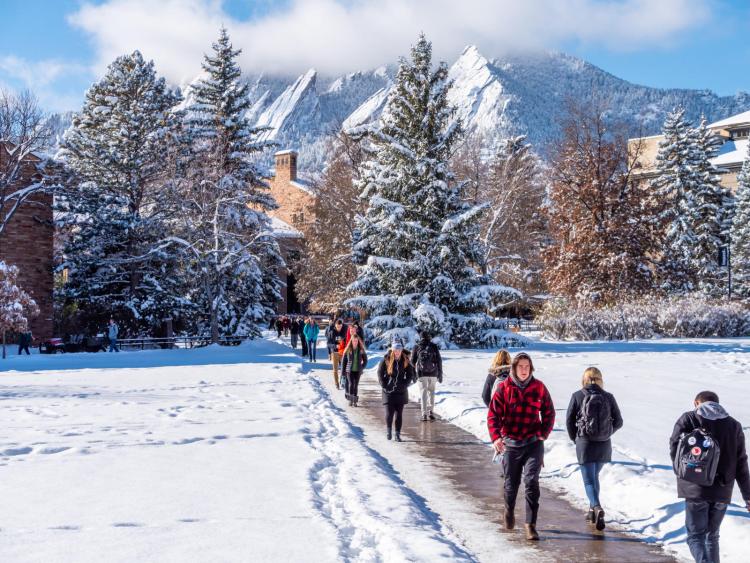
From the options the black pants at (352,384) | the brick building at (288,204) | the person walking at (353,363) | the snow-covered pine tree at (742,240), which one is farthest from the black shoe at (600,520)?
the brick building at (288,204)

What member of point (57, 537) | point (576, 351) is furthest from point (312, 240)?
point (57, 537)

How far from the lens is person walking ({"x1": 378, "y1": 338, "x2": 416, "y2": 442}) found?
12.4 meters

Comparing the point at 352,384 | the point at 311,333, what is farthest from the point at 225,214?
the point at 352,384

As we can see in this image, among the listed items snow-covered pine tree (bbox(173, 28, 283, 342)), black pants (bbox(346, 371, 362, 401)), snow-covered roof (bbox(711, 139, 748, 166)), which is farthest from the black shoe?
snow-covered roof (bbox(711, 139, 748, 166))

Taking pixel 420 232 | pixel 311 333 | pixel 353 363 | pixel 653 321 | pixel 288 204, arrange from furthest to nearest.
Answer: pixel 288 204 < pixel 653 321 < pixel 420 232 < pixel 311 333 < pixel 353 363

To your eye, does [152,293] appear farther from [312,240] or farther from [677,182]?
[677,182]

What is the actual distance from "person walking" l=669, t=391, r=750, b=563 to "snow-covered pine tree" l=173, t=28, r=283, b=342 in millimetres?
30228

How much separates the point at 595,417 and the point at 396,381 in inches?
211

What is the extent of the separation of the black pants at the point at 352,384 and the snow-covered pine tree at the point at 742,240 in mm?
45857

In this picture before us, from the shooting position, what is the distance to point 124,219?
39.6 m

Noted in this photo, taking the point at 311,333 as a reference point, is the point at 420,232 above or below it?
above

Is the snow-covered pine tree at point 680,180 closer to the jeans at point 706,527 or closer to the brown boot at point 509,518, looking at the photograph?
the brown boot at point 509,518

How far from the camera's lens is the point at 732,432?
18.7 feet

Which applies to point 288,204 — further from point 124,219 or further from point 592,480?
point 592,480
